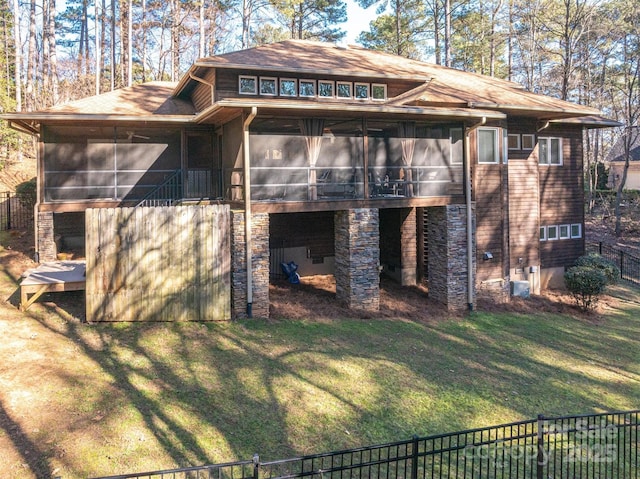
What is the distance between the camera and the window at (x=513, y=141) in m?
16.8

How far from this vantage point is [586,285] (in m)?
15.6

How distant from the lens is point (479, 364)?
10547 millimetres

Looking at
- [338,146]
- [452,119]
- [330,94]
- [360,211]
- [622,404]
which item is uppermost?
[330,94]

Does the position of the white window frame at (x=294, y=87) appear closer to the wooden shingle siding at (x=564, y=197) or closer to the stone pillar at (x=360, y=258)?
the stone pillar at (x=360, y=258)

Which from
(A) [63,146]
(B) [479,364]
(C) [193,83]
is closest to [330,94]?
(C) [193,83]

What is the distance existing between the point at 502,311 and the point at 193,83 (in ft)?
41.3

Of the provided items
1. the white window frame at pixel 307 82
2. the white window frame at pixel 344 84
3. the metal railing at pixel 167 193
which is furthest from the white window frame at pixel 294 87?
the metal railing at pixel 167 193

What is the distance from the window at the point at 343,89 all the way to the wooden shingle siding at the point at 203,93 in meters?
4.16

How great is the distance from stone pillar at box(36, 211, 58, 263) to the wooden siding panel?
16.0 feet

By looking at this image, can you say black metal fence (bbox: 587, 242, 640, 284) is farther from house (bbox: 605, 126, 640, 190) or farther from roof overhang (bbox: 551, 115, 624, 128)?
house (bbox: 605, 126, 640, 190)

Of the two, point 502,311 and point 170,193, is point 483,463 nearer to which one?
point 502,311

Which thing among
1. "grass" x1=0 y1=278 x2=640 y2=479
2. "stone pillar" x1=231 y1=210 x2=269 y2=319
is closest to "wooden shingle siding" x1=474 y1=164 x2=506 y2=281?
"grass" x1=0 y1=278 x2=640 y2=479

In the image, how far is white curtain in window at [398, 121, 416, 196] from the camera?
13688mm

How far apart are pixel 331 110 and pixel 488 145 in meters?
6.27
